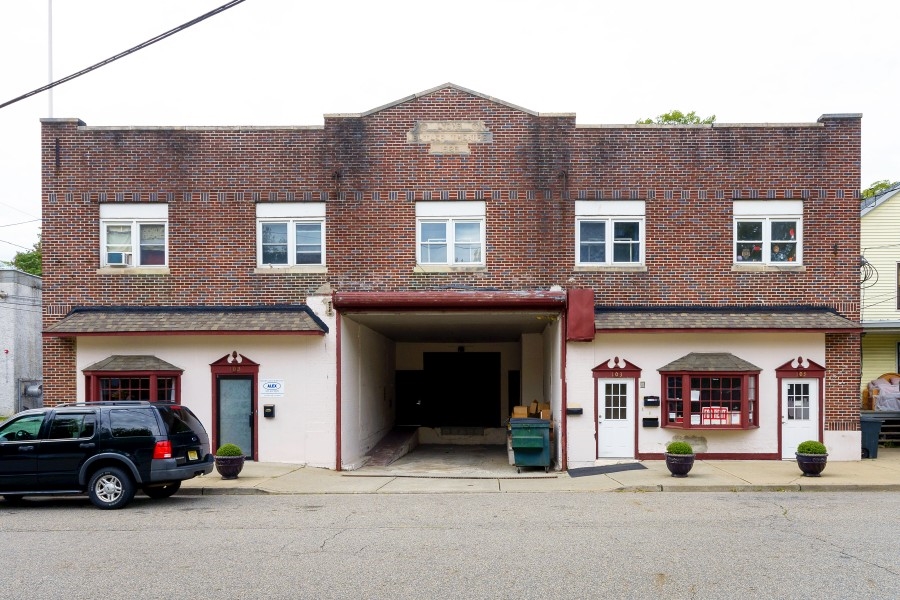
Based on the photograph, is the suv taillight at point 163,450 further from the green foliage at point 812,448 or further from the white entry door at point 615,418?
the green foliage at point 812,448

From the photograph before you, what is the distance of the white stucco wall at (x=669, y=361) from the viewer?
17703mm

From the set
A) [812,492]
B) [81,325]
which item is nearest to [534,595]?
[812,492]

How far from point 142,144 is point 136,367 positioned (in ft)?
16.6

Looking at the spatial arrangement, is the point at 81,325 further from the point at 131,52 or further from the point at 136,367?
the point at 131,52

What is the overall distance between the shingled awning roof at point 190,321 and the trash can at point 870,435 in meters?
12.3

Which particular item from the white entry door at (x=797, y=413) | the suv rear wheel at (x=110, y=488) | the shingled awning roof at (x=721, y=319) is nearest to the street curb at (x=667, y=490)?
the suv rear wheel at (x=110, y=488)

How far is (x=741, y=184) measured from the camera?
1809cm

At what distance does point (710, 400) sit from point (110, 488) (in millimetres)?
12181

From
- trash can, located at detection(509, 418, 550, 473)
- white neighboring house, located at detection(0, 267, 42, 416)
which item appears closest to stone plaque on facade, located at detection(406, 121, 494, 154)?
trash can, located at detection(509, 418, 550, 473)

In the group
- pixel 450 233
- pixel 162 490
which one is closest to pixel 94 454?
pixel 162 490

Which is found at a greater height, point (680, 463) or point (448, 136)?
point (448, 136)

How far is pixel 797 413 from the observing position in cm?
1794

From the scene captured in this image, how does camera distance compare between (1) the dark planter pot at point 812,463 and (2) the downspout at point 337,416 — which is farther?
(2) the downspout at point 337,416

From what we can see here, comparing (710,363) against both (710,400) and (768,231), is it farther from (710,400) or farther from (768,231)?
(768,231)
